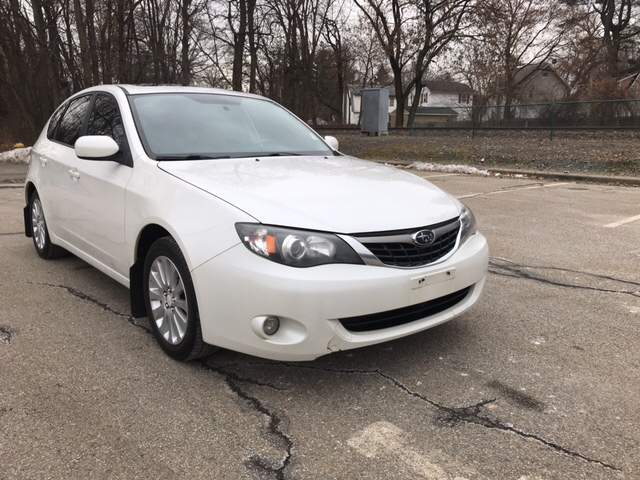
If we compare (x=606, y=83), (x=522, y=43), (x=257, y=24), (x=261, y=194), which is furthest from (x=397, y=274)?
(x=522, y=43)

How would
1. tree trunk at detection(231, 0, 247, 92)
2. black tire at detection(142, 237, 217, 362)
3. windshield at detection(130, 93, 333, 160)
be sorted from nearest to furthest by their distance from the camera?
black tire at detection(142, 237, 217, 362), windshield at detection(130, 93, 333, 160), tree trunk at detection(231, 0, 247, 92)

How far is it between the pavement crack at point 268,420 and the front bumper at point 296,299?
0.27 meters

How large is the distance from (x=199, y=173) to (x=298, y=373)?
1.31 metres

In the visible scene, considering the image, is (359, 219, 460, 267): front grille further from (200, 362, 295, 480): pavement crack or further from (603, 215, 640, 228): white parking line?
(603, 215, 640, 228): white parking line

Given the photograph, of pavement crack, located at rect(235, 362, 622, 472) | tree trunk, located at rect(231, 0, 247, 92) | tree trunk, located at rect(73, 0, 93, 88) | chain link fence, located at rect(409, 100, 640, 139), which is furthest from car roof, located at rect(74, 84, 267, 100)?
tree trunk, located at rect(231, 0, 247, 92)

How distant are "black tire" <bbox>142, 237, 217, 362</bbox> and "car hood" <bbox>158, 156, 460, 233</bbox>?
16.6 inches

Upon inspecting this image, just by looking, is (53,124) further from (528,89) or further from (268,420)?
(528,89)

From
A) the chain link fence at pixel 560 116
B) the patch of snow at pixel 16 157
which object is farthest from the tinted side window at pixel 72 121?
the chain link fence at pixel 560 116

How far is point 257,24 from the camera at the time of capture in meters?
25.1

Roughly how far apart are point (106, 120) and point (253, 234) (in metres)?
2.15

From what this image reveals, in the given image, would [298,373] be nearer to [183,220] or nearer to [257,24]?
[183,220]

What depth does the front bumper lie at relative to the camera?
2.59 metres

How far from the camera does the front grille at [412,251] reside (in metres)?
2.75

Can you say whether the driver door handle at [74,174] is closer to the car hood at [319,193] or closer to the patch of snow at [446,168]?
the car hood at [319,193]
